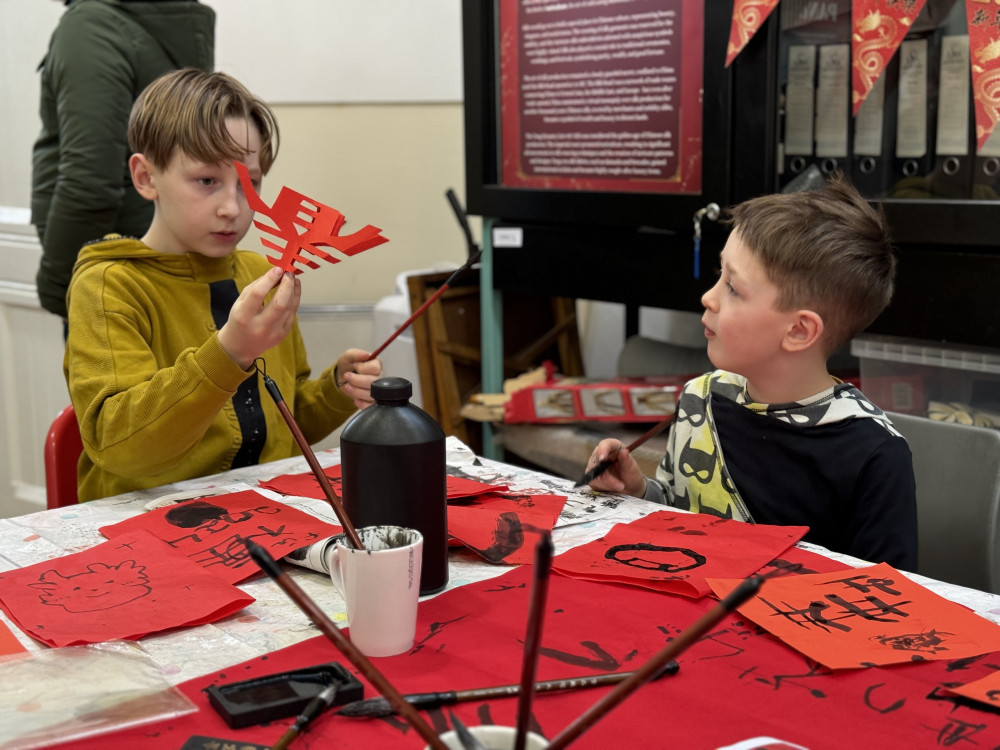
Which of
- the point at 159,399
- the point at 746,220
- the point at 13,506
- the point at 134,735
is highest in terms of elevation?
the point at 746,220

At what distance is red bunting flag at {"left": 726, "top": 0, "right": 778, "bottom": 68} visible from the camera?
6.39 feet

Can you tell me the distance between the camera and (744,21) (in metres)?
1.98

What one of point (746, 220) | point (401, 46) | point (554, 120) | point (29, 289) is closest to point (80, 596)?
point (746, 220)

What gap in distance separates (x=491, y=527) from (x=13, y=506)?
2530mm

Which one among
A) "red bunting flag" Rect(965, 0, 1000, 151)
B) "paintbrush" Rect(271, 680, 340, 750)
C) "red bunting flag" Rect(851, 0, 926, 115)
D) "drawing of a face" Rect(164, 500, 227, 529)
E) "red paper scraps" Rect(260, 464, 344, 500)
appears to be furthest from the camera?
"red bunting flag" Rect(851, 0, 926, 115)

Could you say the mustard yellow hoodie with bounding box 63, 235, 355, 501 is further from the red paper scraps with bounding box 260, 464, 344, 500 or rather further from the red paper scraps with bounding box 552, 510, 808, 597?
the red paper scraps with bounding box 552, 510, 808, 597

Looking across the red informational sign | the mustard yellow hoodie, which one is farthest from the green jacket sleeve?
the red informational sign

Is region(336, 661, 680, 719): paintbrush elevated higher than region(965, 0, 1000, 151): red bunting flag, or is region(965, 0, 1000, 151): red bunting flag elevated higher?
region(965, 0, 1000, 151): red bunting flag

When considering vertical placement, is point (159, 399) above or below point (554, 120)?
below

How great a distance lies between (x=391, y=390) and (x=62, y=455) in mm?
744

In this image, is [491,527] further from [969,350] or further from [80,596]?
[969,350]

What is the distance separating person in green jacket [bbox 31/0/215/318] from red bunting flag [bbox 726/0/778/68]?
110cm

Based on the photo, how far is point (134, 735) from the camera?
28.0 inches

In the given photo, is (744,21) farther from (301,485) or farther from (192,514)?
(192,514)
